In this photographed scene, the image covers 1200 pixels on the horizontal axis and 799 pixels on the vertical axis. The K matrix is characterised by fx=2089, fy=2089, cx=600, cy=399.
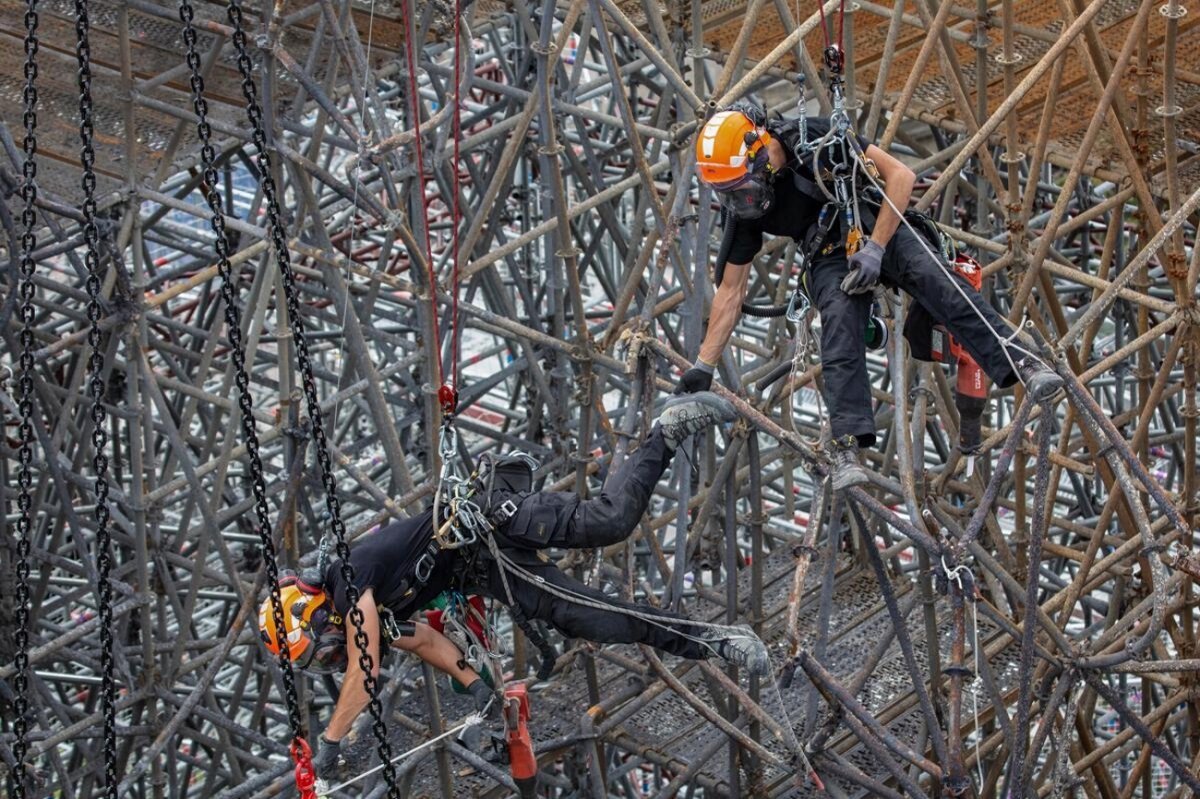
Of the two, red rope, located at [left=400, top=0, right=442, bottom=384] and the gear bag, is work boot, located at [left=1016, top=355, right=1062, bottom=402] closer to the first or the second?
the gear bag

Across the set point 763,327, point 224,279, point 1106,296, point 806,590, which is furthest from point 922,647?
point 763,327

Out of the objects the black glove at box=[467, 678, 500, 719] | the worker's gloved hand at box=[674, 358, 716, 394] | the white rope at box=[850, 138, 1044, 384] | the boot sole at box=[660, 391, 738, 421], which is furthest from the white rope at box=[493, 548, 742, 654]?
the white rope at box=[850, 138, 1044, 384]

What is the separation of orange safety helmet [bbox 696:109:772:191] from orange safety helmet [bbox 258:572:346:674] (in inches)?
137

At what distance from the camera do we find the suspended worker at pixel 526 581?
1245 cm

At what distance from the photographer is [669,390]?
14453 mm

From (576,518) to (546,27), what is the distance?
338 centimetres

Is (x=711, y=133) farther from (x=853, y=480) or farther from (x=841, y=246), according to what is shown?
(x=853, y=480)

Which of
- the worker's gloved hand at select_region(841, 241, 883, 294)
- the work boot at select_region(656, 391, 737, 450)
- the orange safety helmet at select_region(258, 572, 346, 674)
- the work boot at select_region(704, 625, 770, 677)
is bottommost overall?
the orange safety helmet at select_region(258, 572, 346, 674)

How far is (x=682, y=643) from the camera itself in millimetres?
12641

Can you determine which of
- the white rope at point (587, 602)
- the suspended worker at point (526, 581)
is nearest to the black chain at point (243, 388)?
the suspended worker at point (526, 581)

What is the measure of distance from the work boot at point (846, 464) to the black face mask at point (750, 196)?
1456 millimetres

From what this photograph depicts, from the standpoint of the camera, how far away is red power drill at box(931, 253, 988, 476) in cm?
1273

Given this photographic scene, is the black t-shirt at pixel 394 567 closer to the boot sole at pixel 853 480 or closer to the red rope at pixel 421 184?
the red rope at pixel 421 184

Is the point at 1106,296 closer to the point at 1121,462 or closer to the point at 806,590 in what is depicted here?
the point at 1121,462
